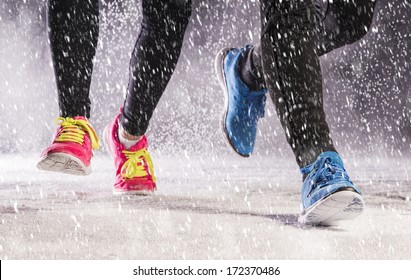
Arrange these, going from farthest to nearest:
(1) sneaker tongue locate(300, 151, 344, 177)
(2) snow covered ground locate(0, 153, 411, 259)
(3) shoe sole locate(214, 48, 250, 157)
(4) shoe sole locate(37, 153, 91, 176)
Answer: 1. (3) shoe sole locate(214, 48, 250, 157)
2. (4) shoe sole locate(37, 153, 91, 176)
3. (1) sneaker tongue locate(300, 151, 344, 177)
4. (2) snow covered ground locate(0, 153, 411, 259)

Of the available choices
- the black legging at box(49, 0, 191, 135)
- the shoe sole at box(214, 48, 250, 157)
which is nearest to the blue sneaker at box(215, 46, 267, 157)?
the shoe sole at box(214, 48, 250, 157)

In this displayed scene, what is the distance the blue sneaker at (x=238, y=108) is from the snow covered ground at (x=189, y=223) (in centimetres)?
18

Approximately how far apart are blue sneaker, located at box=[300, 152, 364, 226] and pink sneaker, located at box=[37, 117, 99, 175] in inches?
27.9

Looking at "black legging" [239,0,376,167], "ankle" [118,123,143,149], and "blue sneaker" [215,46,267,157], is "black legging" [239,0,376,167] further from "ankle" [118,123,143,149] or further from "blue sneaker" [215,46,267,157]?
"ankle" [118,123,143,149]

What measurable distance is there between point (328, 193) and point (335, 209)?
5cm

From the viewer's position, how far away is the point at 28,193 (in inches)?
74.8

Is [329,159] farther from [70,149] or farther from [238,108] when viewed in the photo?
[70,149]

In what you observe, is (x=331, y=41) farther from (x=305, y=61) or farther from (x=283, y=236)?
(x=283, y=236)

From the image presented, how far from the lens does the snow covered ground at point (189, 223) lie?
1.08 meters

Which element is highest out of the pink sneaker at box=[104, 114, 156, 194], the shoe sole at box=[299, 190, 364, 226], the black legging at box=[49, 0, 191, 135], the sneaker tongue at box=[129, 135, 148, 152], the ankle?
the black legging at box=[49, 0, 191, 135]

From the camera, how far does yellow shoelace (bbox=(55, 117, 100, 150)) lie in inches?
67.4

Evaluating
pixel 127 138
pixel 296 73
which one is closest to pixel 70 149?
pixel 127 138
